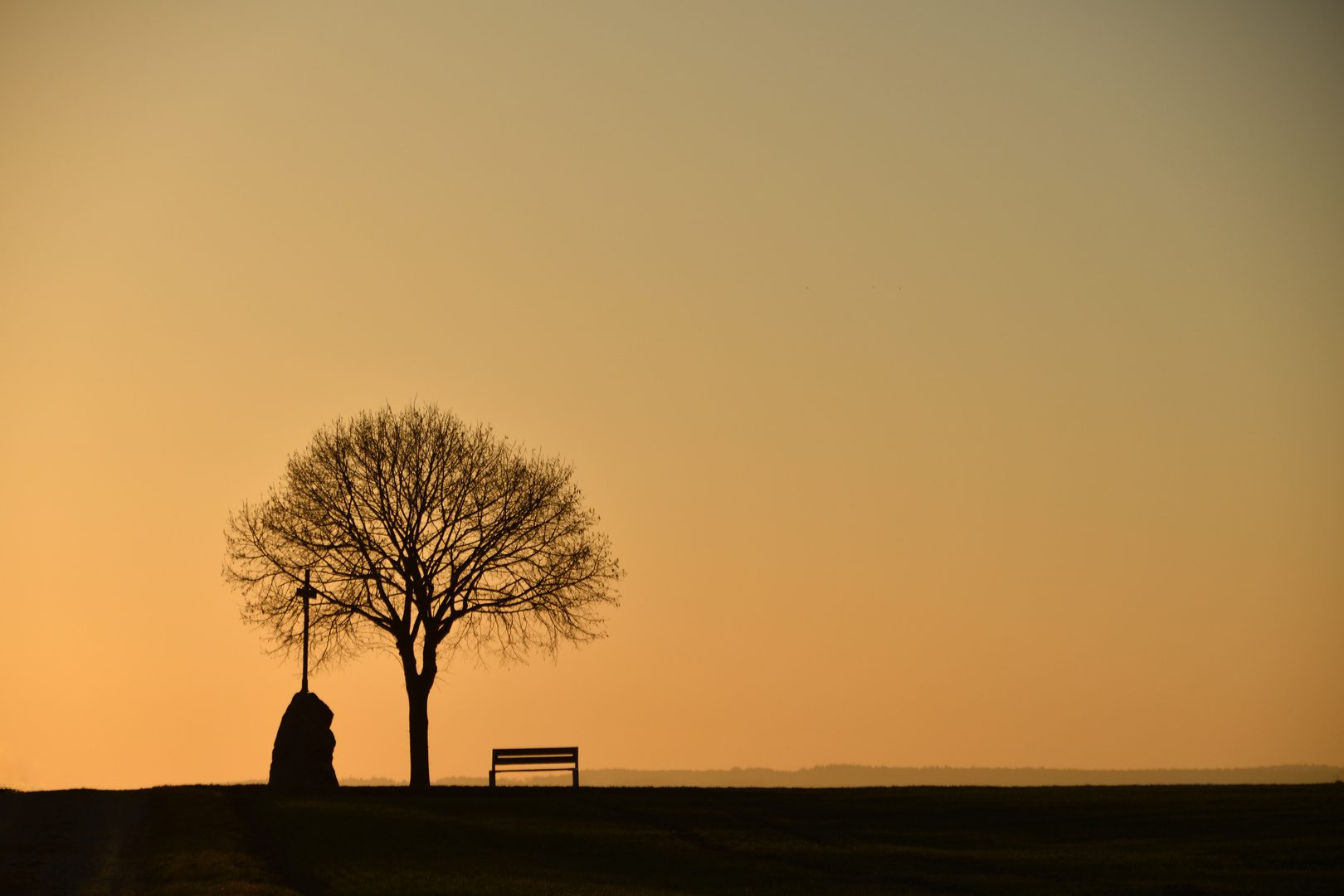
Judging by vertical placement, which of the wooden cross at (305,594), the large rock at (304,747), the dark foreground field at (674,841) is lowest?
the dark foreground field at (674,841)

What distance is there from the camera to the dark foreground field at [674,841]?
21047 millimetres

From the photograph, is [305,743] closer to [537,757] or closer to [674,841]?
[537,757]

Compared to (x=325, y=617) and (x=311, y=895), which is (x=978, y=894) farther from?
(x=325, y=617)

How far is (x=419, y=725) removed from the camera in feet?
128

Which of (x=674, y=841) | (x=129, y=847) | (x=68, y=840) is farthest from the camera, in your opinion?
(x=674, y=841)

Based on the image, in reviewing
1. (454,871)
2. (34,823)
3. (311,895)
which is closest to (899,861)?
(454,871)

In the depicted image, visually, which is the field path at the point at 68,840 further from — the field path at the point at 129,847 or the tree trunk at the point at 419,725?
the tree trunk at the point at 419,725

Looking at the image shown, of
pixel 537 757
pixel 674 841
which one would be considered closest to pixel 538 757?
pixel 537 757

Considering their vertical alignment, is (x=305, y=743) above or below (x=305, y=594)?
below

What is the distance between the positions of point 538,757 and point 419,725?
4115 millimetres

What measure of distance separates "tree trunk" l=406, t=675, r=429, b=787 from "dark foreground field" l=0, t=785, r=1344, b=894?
3.29 m

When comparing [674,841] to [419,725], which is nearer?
[674,841]

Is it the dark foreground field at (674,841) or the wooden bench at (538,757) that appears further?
the wooden bench at (538,757)

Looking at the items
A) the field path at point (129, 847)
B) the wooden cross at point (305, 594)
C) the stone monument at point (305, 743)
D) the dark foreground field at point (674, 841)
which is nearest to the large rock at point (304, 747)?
the stone monument at point (305, 743)
